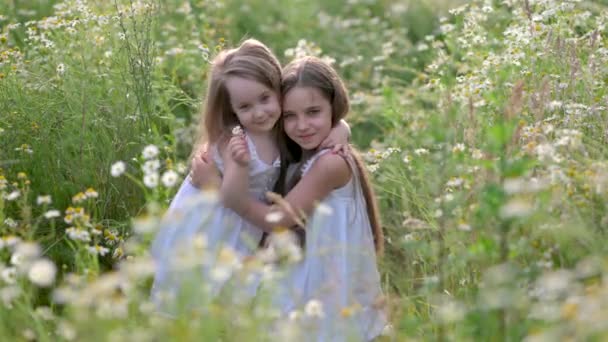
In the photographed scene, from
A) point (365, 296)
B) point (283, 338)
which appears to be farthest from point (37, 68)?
point (283, 338)

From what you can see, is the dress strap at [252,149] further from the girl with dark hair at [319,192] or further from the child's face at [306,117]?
the child's face at [306,117]

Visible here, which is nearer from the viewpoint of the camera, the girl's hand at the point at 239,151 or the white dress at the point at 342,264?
the white dress at the point at 342,264

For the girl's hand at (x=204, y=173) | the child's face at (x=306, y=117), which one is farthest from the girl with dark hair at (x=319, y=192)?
the girl's hand at (x=204, y=173)

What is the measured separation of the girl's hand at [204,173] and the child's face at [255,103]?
21cm

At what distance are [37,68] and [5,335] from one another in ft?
6.99

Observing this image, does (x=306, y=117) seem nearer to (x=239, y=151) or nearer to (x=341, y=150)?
(x=341, y=150)

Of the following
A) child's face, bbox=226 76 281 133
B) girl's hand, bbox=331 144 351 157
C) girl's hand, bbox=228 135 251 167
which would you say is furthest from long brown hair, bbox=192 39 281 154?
girl's hand, bbox=331 144 351 157

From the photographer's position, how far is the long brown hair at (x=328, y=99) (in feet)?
11.4

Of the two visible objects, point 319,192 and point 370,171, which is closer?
point 319,192

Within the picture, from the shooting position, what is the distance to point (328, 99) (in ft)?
11.6

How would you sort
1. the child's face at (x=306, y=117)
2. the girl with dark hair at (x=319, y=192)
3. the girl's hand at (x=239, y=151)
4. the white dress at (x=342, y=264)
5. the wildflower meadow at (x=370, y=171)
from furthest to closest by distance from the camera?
the child's face at (x=306, y=117) → the girl's hand at (x=239, y=151) → the girl with dark hair at (x=319, y=192) → the white dress at (x=342, y=264) → the wildflower meadow at (x=370, y=171)

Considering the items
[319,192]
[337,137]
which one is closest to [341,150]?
[337,137]

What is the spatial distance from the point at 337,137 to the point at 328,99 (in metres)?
0.16

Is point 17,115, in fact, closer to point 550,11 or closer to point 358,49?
point 550,11
